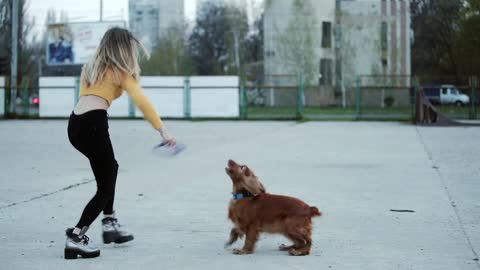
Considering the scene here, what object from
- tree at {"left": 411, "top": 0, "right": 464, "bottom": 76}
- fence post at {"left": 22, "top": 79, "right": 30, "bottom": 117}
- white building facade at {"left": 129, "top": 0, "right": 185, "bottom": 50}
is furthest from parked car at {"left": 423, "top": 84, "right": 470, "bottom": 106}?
white building facade at {"left": 129, "top": 0, "right": 185, "bottom": 50}

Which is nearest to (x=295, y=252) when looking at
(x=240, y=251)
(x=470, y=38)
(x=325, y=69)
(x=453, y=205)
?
(x=240, y=251)

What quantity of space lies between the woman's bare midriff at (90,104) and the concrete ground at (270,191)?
1187mm

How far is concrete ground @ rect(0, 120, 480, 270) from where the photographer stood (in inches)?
222

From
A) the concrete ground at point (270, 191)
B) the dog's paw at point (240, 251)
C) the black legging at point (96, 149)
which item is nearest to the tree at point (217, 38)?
the concrete ground at point (270, 191)

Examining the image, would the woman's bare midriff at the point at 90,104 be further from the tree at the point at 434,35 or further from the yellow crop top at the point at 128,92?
the tree at the point at 434,35

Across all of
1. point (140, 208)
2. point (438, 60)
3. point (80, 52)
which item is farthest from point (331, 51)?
point (140, 208)

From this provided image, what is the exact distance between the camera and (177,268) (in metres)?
5.27

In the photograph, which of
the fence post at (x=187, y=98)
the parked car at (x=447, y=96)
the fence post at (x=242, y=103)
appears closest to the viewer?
the fence post at (x=242, y=103)

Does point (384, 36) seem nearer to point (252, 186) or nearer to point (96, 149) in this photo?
point (252, 186)

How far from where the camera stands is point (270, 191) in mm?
9773

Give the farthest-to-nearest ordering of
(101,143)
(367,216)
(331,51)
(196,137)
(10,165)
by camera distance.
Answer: (331,51) → (196,137) → (10,165) → (367,216) → (101,143)

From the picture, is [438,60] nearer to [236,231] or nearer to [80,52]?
[80,52]

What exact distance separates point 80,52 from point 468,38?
25.4m

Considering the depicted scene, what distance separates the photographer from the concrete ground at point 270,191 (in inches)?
222
